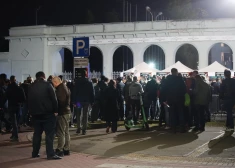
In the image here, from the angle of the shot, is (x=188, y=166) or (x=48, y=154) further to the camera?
(x=48, y=154)

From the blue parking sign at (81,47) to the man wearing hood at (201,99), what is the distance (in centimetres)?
382

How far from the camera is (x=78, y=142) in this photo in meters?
10.8

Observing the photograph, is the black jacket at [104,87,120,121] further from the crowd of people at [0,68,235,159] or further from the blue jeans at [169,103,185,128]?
the blue jeans at [169,103,185,128]

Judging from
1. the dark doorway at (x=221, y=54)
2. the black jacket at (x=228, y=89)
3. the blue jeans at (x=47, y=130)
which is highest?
the dark doorway at (x=221, y=54)

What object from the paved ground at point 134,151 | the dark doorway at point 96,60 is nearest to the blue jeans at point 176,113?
the paved ground at point 134,151

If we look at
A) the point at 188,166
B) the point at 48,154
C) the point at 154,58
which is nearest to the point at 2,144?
the point at 48,154

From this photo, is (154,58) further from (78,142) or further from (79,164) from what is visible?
(79,164)

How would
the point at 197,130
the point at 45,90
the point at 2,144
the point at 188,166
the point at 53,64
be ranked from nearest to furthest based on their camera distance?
the point at 188,166 < the point at 45,90 < the point at 2,144 < the point at 197,130 < the point at 53,64

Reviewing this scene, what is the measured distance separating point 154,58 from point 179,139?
111 feet

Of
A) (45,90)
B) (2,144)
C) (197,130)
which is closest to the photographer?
(45,90)

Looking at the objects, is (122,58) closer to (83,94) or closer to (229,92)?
(229,92)

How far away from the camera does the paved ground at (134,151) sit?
781 cm

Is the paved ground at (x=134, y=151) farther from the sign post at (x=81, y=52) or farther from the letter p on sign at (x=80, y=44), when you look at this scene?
the letter p on sign at (x=80, y=44)

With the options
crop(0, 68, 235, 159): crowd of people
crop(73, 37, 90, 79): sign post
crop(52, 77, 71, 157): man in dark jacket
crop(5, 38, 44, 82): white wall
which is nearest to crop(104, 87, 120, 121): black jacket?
crop(0, 68, 235, 159): crowd of people
